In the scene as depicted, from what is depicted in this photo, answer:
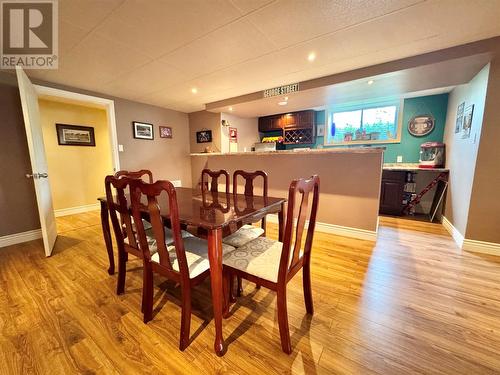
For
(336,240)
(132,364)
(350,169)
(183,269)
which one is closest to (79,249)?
(132,364)

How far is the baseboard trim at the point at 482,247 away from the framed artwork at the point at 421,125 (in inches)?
93.5

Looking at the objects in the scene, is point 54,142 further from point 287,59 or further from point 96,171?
point 287,59

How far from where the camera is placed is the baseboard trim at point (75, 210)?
13.1 ft

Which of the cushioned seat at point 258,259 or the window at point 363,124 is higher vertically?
the window at point 363,124

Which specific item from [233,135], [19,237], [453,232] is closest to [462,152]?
[453,232]

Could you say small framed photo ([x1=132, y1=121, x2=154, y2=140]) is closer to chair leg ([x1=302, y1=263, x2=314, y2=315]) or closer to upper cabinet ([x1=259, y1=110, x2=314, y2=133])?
upper cabinet ([x1=259, y1=110, x2=314, y2=133])

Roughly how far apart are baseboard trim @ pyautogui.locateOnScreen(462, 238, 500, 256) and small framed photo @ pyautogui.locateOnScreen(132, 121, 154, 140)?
509 centimetres

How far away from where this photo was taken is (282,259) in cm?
110

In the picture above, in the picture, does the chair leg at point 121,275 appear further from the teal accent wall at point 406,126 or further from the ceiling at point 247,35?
the teal accent wall at point 406,126

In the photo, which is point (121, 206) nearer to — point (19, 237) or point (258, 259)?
point (258, 259)

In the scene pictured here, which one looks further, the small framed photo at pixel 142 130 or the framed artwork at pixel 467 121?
the small framed photo at pixel 142 130

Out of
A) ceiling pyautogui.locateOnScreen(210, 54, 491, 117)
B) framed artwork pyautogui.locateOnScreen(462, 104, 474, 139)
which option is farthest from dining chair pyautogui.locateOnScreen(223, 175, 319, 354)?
framed artwork pyautogui.locateOnScreen(462, 104, 474, 139)

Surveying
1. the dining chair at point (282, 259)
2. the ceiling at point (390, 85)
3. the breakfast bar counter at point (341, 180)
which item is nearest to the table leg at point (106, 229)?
the dining chair at point (282, 259)

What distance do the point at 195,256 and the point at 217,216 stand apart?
12.6 inches
